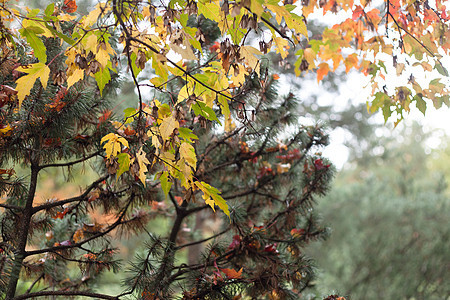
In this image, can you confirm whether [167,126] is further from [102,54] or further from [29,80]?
[29,80]

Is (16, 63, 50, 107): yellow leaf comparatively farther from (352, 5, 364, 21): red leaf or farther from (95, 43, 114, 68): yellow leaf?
(352, 5, 364, 21): red leaf

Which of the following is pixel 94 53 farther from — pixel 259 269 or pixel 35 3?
pixel 35 3

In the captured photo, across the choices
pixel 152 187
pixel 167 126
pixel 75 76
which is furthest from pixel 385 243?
pixel 75 76

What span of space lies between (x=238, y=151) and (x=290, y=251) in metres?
0.72

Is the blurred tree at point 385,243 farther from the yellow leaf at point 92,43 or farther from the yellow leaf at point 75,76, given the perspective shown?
the yellow leaf at point 92,43

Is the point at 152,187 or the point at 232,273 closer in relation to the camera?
the point at 232,273

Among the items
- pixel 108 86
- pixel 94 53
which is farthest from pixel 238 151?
pixel 94 53

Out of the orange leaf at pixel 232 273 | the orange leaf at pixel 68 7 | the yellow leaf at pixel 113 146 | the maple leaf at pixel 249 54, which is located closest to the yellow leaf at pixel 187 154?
the yellow leaf at pixel 113 146

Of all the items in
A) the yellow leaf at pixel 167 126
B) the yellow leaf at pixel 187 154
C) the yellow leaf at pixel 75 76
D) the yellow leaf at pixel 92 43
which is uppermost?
the yellow leaf at pixel 75 76

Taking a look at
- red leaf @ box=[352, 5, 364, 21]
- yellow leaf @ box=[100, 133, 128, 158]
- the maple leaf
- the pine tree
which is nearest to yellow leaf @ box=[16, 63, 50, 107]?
the pine tree

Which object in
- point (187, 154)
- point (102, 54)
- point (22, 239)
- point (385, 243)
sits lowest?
point (187, 154)

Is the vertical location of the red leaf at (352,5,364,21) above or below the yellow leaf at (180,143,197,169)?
above

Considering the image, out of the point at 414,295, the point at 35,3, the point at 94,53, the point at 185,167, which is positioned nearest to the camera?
the point at 94,53

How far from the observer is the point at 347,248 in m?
6.84
